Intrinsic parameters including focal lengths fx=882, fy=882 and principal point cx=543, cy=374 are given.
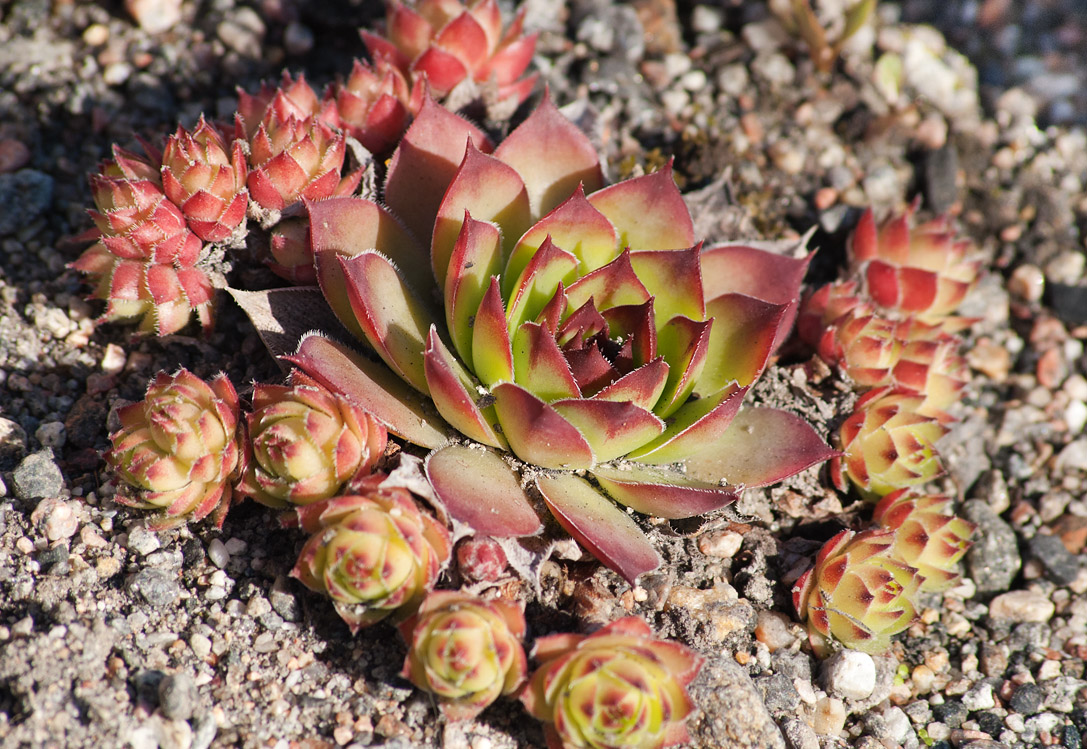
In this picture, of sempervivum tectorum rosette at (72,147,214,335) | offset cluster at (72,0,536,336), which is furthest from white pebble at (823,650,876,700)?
sempervivum tectorum rosette at (72,147,214,335)

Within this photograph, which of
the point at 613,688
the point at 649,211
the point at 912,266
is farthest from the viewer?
the point at 912,266

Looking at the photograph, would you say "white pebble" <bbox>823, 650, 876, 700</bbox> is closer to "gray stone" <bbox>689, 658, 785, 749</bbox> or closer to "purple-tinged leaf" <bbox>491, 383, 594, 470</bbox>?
"gray stone" <bbox>689, 658, 785, 749</bbox>

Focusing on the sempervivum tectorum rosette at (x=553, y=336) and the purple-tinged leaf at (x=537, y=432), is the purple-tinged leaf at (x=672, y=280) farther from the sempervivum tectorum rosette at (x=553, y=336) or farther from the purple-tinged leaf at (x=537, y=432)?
the purple-tinged leaf at (x=537, y=432)

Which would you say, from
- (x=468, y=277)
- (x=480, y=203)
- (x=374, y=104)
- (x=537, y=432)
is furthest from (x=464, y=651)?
(x=374, y=104)

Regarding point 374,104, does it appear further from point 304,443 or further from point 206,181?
point 304,443

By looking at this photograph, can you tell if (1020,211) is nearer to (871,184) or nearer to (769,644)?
(871,184)

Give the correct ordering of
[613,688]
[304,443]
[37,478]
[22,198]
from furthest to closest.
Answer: [22,198]
[37,478]
[304,443]
[613,688]

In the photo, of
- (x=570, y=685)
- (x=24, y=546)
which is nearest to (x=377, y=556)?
(x=570, y=685)
